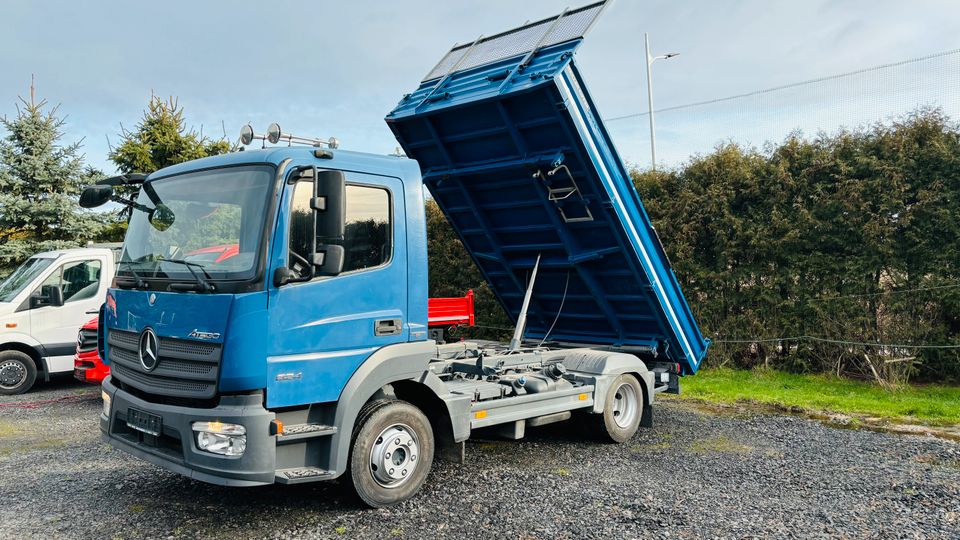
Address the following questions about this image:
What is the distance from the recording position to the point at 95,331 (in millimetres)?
8680

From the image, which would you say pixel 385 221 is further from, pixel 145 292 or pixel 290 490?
pixel 290 490

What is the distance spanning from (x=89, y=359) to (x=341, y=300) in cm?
601

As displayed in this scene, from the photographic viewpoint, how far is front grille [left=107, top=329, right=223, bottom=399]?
397cm

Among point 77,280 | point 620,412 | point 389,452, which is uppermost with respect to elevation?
point 77,280

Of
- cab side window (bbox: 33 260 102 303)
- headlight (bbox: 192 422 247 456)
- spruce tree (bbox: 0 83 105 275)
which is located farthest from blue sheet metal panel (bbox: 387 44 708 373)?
spruce tree (bbox: 0 83 105 275)

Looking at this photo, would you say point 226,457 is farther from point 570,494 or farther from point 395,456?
point 570,494

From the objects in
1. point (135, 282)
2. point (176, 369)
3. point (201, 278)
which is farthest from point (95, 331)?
point (201, 278)

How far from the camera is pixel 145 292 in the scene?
4383 millimetres

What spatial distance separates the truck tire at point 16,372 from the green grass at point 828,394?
9220 millimetres

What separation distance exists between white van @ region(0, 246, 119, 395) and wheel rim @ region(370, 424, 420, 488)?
6.51 metres

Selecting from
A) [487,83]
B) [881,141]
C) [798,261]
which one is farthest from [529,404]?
[881,141]

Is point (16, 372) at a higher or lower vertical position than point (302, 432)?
lower

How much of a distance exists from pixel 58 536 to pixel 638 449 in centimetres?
465

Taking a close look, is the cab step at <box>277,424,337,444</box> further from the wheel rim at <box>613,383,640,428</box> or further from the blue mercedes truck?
the wheel rim at <box>613,383,640,428</box>
